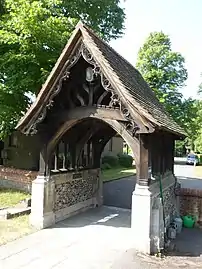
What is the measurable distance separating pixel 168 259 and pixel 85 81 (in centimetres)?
534

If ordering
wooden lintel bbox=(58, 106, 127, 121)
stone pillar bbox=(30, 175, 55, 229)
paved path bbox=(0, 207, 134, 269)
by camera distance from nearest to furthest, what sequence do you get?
paved path bbox=(0, 207, 134, 269), wooden lintel bbox=(58, 106, 127, 121), stone pillar bbox=(30, 175, 55, 229)

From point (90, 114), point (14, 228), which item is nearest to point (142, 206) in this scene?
point (90, 114)

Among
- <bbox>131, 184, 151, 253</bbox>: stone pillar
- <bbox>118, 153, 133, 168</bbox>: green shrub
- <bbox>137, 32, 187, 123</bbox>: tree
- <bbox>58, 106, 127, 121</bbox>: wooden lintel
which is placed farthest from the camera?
<bbox>118, 153, 133, 168</bbox>: green shrub

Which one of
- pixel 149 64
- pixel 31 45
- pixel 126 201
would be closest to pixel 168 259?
pixel 126 201

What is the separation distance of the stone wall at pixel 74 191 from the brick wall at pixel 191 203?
3449 millimetres

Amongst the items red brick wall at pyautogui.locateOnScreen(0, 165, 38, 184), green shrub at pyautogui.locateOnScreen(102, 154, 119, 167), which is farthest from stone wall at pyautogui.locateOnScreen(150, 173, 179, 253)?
green shrub at pyautogui.locateOnScreen(102, 154, 119, 167)

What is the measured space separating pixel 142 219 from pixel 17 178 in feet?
27.8

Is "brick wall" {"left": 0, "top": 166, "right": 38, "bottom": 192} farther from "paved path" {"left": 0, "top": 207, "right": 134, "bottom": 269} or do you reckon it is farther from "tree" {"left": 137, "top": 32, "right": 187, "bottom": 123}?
"tree" {"left": 137, "top": 32, "right": 187, "bottom": 123}

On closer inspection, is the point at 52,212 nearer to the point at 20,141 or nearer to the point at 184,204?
the point at 184,204

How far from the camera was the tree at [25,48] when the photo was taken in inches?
524

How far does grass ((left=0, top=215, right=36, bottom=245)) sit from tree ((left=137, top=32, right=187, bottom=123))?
24.1 metres

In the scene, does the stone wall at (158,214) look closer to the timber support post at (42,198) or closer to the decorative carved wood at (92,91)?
the decorative carved wood at (92,91)

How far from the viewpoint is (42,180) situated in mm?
9812

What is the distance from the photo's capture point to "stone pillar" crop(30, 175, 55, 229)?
975cm
